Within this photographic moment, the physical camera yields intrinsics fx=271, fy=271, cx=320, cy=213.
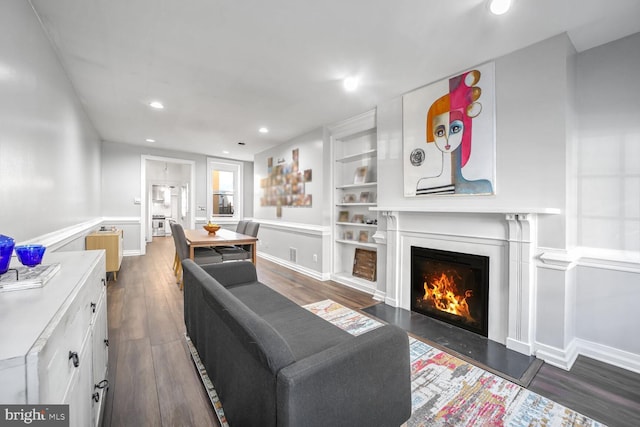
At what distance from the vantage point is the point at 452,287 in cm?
280

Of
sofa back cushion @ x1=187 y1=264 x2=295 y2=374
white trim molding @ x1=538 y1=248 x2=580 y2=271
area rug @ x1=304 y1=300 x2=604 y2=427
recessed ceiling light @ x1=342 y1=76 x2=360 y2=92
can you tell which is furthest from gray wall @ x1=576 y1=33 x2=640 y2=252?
sofa back cushion @ x1=187 y1=264 x2=295 y2=374

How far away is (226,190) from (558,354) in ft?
24.5

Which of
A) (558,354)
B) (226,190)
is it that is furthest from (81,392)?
(226,190)

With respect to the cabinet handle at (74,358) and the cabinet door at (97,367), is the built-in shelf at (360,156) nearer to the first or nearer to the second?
the cabinet door at (97,367)

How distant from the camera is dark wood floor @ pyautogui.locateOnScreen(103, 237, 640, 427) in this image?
159cm

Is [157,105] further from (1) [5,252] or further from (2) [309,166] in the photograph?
(1) [5,252]

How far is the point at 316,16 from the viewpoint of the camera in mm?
1951

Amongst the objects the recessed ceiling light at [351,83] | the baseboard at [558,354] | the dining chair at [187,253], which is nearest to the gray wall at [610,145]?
the baseboard at [558,354]

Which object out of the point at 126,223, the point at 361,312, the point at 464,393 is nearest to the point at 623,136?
the point at 464,393

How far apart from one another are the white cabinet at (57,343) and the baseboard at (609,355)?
10.8 ft

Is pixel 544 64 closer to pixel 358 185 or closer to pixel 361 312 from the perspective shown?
pixel 358 185

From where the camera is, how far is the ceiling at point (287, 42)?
6.15ft

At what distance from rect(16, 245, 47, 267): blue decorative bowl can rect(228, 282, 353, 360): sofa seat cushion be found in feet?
3.92

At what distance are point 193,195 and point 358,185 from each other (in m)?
4.87
